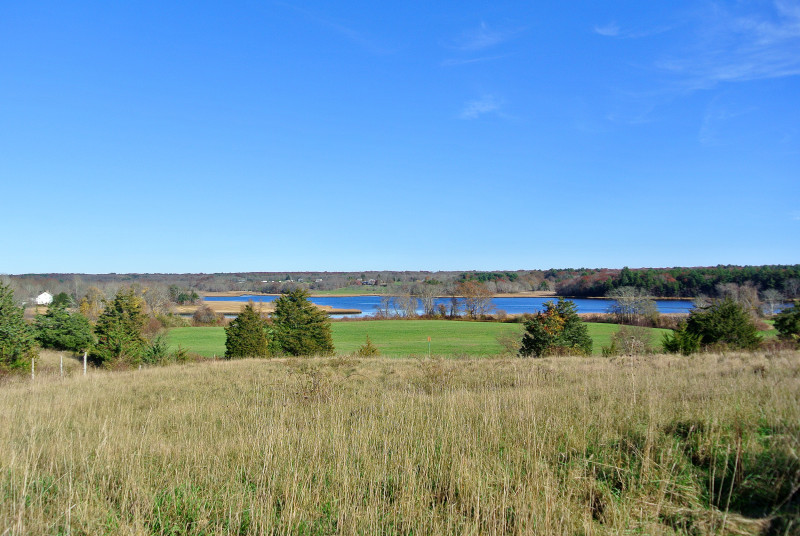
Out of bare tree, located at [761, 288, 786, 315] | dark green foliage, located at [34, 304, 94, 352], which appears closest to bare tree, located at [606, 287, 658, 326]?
bare tree, located at [761, 288, 786, 315]

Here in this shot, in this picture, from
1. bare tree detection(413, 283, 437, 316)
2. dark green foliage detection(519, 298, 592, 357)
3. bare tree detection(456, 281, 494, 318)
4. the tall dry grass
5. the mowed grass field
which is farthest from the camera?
bare tree detection(413, 283, 437, 316)

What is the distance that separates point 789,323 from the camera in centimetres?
2005

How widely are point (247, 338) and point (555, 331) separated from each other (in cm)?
1895

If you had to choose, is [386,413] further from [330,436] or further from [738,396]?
[738,396]

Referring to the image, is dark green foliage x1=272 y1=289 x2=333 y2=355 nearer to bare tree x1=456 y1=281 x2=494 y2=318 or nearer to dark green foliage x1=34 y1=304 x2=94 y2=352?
dark green foliage x1=34 y1=304 x2=94 y2=352

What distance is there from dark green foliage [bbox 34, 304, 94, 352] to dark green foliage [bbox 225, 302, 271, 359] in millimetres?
11792

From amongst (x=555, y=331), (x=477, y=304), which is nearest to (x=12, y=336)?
(x=555, y=331)

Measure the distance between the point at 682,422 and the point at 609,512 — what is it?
2.11 m

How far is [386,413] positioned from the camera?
6.93 metres

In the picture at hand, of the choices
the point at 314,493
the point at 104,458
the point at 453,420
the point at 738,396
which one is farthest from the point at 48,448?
the point at 738,396

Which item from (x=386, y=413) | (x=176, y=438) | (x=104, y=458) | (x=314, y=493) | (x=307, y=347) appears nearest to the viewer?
(x=314, y=493)

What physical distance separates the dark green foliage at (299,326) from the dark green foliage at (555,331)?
12.7m

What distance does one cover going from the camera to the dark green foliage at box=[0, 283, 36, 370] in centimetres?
2198

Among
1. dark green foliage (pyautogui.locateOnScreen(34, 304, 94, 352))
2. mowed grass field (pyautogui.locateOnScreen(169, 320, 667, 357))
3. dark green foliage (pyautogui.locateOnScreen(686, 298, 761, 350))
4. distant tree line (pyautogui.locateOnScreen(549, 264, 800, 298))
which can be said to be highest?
distant tree line (pyautogui.locateOnScreen(549, 264, 800, 298))
